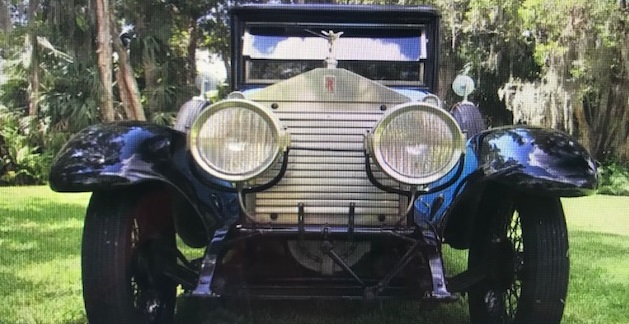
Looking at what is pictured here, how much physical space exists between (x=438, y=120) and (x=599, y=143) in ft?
45.0

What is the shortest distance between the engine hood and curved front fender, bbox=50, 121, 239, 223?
41 centimetres

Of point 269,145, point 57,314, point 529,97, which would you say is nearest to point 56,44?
point 529,97

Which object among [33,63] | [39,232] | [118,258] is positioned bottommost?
[39,232]

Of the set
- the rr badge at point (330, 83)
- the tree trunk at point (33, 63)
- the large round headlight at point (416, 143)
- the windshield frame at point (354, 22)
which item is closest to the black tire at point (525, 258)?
the large round headlight at point (416, 143)

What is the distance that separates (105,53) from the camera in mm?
10969

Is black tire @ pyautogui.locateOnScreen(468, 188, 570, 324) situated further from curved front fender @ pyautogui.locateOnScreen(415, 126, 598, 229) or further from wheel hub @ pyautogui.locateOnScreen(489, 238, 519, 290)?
curved front fender @ pyautogui.locateOnScreen(415, 126, 598, 229)

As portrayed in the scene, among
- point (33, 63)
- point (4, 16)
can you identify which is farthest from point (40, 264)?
point (33, 63)

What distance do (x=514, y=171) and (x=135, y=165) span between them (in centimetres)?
137

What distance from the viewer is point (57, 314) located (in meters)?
3.33

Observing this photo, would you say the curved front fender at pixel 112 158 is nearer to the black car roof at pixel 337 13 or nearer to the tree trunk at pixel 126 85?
the black car roof at pixel 337 13

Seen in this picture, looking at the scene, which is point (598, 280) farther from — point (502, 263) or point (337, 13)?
point (337, 13)

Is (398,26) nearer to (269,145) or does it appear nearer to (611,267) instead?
(269,145)

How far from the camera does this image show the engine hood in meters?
2.79

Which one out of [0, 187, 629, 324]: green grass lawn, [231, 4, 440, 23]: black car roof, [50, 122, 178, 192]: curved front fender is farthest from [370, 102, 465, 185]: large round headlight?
[231, 4, 440, 23]: black car roof
